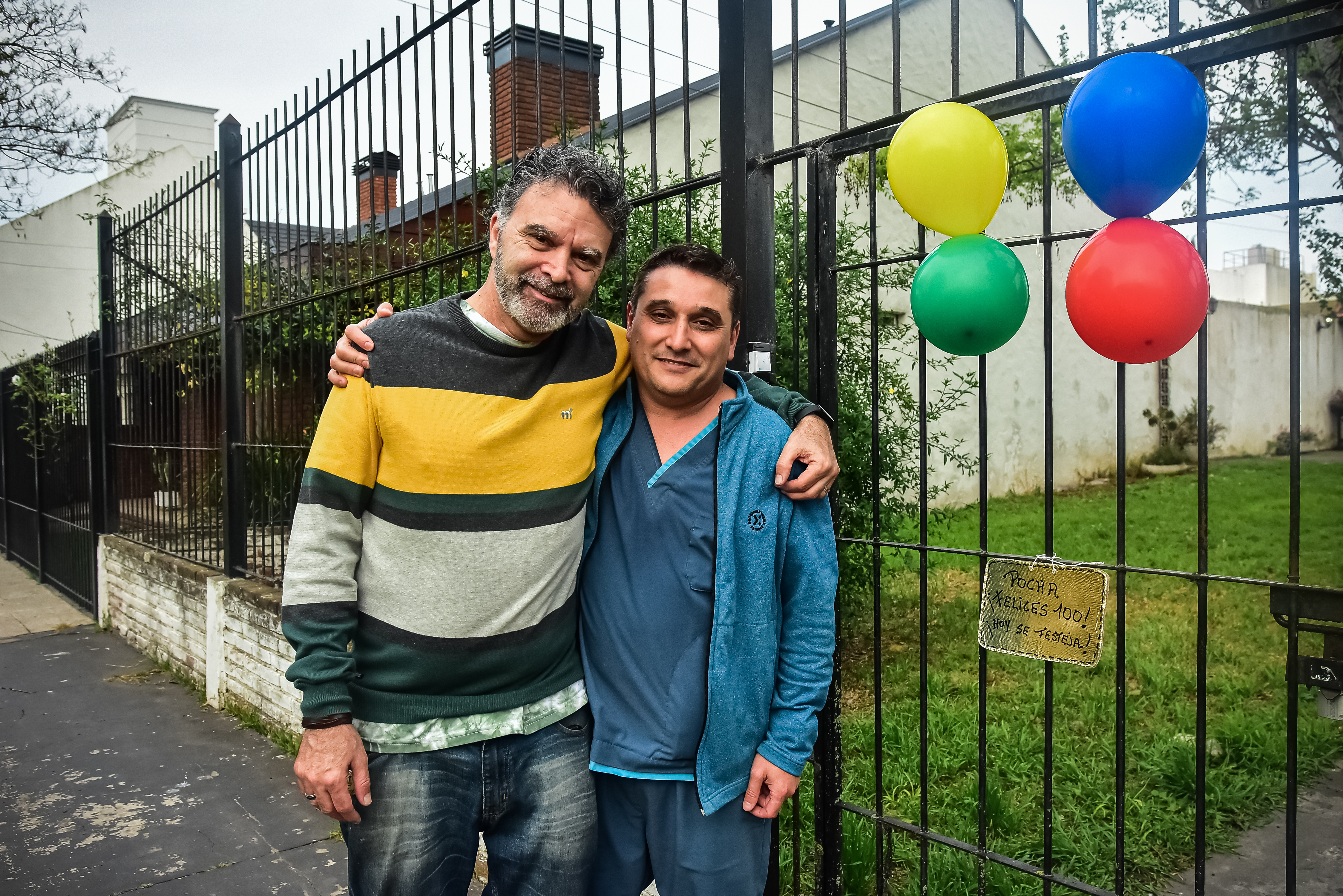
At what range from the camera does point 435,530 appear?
78.4 inches

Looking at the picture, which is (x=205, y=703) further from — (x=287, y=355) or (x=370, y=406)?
(x=370, y=406)

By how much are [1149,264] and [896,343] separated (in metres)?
8.69

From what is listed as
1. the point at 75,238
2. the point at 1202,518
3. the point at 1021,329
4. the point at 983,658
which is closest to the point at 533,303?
the point at 983,658

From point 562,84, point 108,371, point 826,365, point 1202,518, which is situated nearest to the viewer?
point 1202,518

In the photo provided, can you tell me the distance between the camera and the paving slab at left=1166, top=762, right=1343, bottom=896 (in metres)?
3.09

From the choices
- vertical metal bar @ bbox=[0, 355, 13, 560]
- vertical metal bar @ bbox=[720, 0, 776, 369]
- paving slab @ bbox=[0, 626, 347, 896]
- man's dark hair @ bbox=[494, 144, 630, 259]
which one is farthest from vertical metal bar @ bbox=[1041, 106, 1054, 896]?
vertical metal bar @ bbox=[0, 355, 13, 560]

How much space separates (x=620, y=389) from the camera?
2.27m

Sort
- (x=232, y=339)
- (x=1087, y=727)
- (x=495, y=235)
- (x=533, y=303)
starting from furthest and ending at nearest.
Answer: (x=232, y=339), (x=1087, y=727), (x=495, y=235), (x=533, y=303)

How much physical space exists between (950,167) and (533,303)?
97 centimetres

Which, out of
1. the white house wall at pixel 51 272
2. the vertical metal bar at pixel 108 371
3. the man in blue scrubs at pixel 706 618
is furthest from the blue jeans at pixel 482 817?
the white house wall at pixel 51 272

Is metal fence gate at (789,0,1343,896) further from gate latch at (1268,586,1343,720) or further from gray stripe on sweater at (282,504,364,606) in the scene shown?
gray stripe on sweater at (282,504,364,606)

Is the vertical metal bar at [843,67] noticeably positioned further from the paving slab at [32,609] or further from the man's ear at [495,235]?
the paving slab at [32,609]

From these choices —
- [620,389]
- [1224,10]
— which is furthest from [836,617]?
[1224,10]

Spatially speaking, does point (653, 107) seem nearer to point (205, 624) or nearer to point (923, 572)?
point (923, 572)
